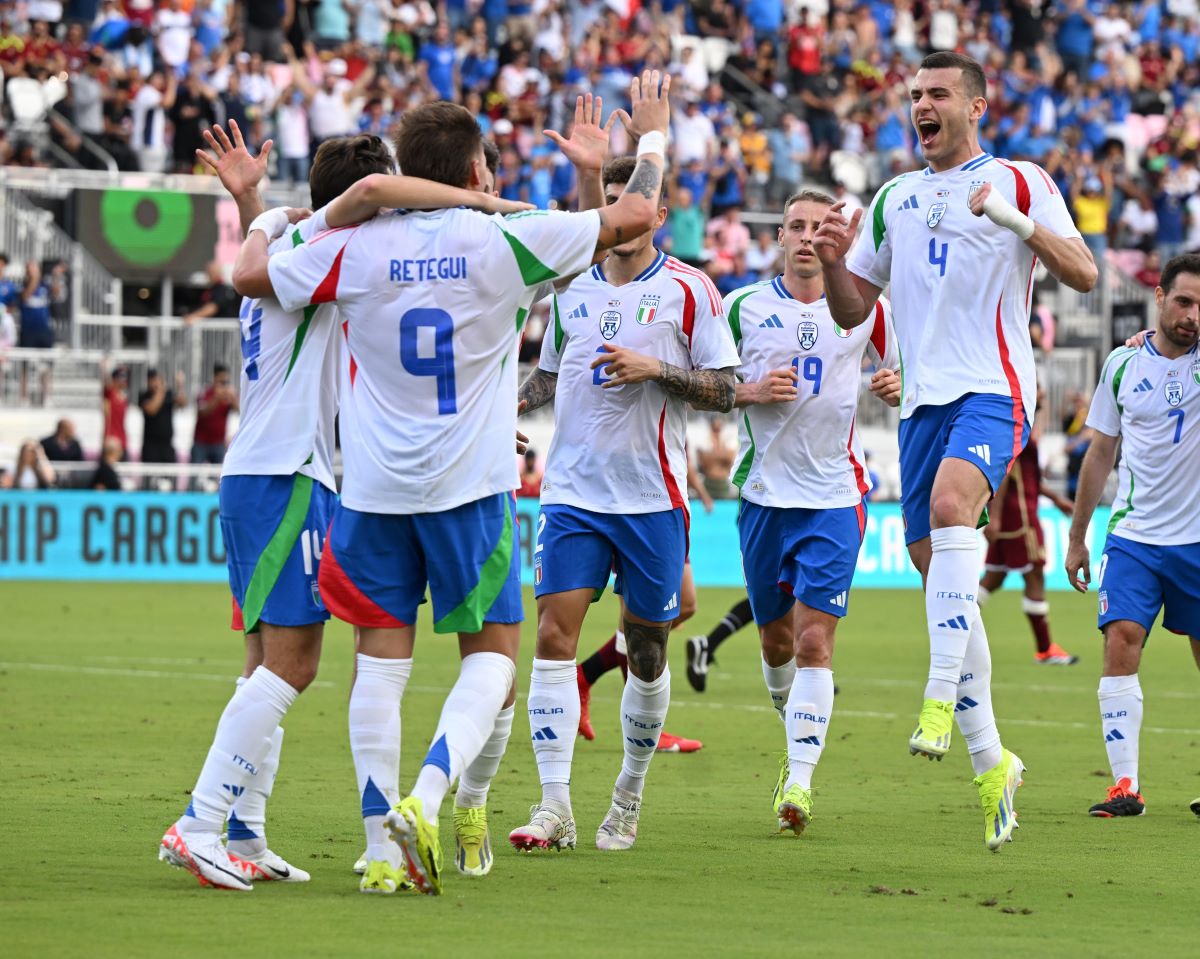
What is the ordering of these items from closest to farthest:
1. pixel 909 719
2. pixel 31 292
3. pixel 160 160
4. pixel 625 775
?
pixel 625 775 < pixel 909 719 < pixel 31 292 < pixel 160 160

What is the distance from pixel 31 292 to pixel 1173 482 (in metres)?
20.1

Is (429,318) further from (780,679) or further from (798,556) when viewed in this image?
(780,679)

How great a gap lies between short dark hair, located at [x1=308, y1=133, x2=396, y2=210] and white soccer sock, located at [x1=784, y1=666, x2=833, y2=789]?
10.2ft

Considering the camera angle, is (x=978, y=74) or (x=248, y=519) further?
(x=978, y=74)

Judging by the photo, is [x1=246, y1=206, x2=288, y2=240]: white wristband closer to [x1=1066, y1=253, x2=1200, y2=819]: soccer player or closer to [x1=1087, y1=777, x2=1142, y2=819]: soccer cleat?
[x1=1066, y1=253, x2=1200, y2=819]: soccer player

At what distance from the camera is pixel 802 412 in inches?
374

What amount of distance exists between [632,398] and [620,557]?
2.21 ft

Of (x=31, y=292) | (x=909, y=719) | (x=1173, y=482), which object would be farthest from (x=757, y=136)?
(x=1173, y=482)

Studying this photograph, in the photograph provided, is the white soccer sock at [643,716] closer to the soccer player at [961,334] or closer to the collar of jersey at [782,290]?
the soccer player at [961,334]

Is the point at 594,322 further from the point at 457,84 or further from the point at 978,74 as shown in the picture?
Result: the point at 457,84

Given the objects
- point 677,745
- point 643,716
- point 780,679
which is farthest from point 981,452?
point 677,745

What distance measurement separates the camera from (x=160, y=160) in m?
29.1

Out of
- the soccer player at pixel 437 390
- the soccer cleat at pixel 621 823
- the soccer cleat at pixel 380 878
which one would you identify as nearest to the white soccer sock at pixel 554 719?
the soccer cleat at pixel 621 823

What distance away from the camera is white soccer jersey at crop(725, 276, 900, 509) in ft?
30.8
